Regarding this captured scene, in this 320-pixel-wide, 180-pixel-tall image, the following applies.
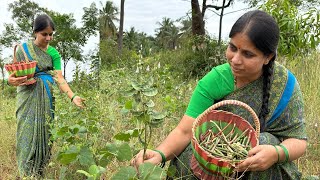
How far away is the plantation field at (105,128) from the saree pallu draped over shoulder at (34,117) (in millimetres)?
120

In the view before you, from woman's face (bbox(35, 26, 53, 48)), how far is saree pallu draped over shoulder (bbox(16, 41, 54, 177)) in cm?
5

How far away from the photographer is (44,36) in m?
3.05

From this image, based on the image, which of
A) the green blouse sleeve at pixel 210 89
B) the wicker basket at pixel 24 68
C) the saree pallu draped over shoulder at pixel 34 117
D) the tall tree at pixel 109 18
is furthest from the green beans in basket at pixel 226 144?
the tall tree at pixel 109 18

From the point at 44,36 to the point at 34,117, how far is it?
2.01ft

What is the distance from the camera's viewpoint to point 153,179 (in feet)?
4.66

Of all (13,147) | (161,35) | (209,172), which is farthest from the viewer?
(161,35)

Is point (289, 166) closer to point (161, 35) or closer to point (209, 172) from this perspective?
point (209, 172)

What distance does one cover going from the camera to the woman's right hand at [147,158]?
1623 mm

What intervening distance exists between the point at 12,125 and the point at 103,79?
1.20 m

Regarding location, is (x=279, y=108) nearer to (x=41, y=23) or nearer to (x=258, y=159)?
(x=258, y=159)

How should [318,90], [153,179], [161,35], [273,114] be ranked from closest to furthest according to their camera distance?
[153,179] → [273,114] → [318,90] → [161,35]

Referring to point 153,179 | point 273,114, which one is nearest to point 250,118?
point 273,114

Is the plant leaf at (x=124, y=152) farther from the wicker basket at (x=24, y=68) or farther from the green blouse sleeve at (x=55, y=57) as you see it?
the green blouse sleeve at (x=55, y=57)

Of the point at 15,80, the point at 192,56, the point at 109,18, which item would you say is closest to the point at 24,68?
the point at 15,80
